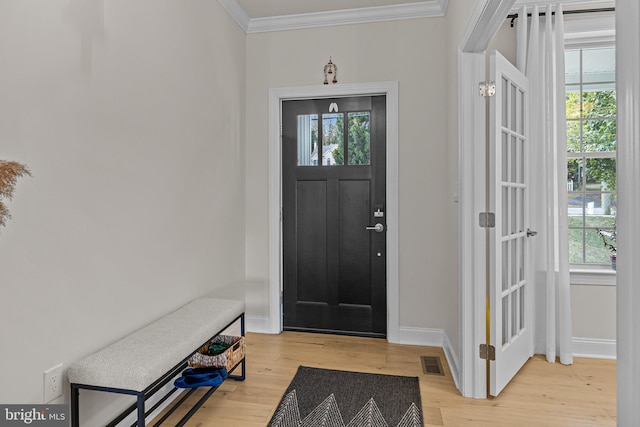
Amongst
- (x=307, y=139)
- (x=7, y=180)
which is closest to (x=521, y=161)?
(x=307, y=139)

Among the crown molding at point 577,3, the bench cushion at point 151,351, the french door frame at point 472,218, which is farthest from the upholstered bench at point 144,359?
the crown molding at point 577,3

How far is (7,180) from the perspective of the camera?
49.7 inches

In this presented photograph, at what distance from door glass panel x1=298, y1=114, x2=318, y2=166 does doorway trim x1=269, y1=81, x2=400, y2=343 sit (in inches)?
6.7

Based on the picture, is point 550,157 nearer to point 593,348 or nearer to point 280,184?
point 593,348

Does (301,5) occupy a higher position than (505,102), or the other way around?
(301,5)

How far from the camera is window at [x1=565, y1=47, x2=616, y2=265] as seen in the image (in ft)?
9.53

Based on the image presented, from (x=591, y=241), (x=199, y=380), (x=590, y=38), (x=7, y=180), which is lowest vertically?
(x=199, y=380)

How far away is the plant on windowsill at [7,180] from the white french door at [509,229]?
2210mm

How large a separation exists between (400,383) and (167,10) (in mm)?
2612

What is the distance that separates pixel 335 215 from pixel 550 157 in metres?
1.65

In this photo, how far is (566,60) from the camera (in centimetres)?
296

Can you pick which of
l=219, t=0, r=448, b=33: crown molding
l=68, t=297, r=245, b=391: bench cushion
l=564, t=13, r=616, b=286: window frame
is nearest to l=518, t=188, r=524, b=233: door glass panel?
l=564, t=13, r=616, b=286: window frame

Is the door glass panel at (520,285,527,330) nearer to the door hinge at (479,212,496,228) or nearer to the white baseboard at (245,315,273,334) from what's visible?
the door hinge at (479,212,496,228)

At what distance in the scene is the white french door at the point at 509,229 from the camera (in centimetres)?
220
